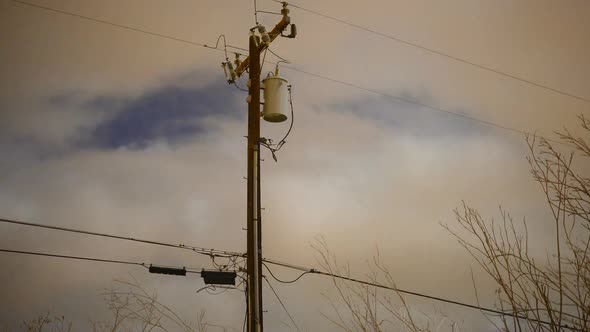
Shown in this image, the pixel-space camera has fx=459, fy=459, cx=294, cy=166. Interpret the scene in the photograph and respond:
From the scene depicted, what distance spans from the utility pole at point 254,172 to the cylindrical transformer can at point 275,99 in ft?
0.76

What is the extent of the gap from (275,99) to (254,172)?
1.43m

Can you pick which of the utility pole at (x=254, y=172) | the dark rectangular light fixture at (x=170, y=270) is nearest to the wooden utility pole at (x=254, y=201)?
the utility pole at (x=254, y=172)

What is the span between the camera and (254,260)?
776 centimetres

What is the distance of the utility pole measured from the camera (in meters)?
7.55

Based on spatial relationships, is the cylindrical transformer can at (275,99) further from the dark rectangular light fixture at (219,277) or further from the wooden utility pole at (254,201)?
the dark rectangular light fixture at (219,277)

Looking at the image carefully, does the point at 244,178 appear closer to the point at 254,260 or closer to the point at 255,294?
the point at 254,260

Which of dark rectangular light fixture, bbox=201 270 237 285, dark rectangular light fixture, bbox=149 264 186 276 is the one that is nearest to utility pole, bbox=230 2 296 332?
dark rectangular light fixture, bbox=201 270 237 285

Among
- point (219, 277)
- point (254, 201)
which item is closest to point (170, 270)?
point (219, 277)

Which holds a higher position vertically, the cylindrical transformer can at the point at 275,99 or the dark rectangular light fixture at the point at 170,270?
the cylindrical transformer can at the point at 275,99

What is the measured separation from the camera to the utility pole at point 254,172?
755 centimetres

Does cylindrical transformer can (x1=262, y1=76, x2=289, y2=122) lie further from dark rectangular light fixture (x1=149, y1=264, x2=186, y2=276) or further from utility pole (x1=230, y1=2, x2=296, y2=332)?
dark rectangular light fixture (x1=149, y1=264, x2=186, y2=276)

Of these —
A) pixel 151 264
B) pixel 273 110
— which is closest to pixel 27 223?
pixel 151 264

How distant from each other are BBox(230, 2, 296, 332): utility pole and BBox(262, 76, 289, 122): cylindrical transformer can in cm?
23

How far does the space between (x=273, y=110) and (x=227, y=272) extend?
3.08 m
